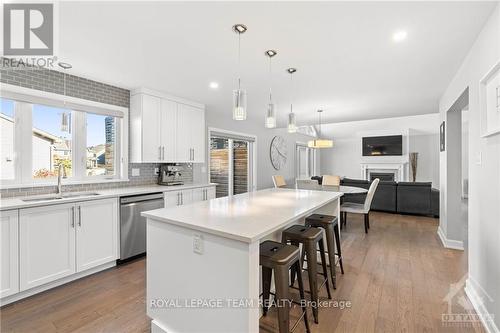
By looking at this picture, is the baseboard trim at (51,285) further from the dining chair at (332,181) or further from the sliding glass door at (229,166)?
the dining chair at (332,181)

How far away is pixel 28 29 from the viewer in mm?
2064

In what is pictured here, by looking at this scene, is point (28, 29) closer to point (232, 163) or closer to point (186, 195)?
point (186, 195)

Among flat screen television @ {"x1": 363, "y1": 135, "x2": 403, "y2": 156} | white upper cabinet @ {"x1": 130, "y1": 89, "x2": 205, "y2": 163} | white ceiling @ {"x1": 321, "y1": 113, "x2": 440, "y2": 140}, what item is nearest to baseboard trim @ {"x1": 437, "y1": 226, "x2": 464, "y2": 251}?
white upper cabinet @ {"x1": 130, "y1": 89, "x2": 205, "y2": 163}

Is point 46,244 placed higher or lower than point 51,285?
higher

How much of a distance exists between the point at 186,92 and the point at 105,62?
1291mm

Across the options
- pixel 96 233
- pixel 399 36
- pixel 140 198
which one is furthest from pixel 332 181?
pixel 96 233

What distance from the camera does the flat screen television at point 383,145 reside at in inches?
329

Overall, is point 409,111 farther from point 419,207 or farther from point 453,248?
point 453,248

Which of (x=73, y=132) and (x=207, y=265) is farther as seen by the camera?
(x=73, y=132)

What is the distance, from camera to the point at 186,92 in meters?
3.83

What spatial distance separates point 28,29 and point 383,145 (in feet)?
→ 31.0

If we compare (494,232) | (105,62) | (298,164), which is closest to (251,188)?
(298,164)

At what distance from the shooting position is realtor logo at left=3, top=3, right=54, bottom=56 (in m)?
1.81

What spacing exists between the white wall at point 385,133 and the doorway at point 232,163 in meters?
4.49
